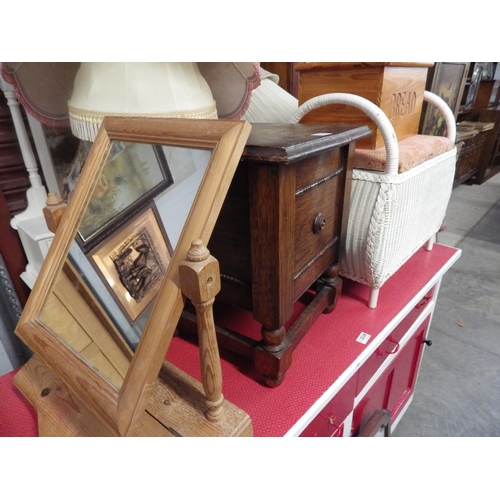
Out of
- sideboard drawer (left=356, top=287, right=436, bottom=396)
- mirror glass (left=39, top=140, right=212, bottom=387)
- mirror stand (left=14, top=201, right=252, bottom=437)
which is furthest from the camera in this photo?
sideboard drawer (left=356, top=287, right=436, bottom=396)

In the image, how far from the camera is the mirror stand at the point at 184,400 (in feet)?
1.38

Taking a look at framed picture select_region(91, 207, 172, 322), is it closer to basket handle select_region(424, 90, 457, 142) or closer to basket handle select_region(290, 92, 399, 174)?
basket handle select_region(290, 92, 399, 174)

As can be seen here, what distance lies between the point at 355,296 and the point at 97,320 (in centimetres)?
65

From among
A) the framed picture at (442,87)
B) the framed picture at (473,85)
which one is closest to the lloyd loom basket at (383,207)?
the framed picture at (442,87)

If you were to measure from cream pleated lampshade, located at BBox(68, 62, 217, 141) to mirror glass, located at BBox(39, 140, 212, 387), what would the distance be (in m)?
0.08

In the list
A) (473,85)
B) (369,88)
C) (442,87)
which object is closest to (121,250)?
(369,88)

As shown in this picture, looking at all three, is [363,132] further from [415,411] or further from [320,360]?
[415,411]

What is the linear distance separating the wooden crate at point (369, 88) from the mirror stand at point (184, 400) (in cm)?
61

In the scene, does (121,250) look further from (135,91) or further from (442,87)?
(442,87)

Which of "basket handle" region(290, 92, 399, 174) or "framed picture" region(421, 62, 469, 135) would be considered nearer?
"basket handle" region(290, 92, 399, 174)

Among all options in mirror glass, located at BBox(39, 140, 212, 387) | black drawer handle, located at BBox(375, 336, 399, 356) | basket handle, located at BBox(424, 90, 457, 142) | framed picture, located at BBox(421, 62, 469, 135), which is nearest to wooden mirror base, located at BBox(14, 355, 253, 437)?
mirror glass, located at BBox(39, 140, 212, 387)

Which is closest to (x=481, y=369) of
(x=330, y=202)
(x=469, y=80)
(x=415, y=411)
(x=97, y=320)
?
(x=415, y=411)

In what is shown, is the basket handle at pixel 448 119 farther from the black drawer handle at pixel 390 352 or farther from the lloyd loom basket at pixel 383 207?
the black drawer handle at pixel 390 352

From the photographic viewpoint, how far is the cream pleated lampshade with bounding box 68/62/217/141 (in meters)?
0.64
